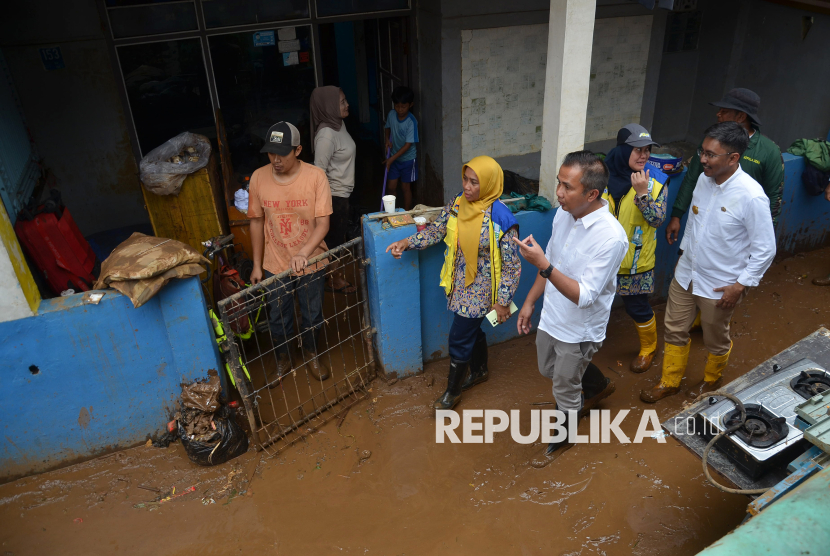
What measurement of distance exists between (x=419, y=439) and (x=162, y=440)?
188cm

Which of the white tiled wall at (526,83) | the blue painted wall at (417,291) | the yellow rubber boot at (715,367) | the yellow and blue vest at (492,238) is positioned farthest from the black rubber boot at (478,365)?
the white tiled wall at (526,83)

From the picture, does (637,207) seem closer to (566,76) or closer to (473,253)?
(566,76)

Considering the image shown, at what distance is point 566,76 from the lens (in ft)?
13.9

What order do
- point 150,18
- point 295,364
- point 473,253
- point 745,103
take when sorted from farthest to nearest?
point 150,18 → point 295,364 → point 745,103 → point 473,253

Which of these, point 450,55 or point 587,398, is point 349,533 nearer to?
point 587,398

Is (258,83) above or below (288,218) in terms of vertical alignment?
above

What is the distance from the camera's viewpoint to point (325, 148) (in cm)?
552

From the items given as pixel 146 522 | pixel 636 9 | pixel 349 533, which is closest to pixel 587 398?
pixel 349 533

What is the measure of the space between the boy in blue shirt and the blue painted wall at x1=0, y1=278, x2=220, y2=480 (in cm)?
368

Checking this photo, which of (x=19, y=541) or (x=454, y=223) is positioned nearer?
(x=19, y=541)

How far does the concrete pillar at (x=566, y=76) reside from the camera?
4.10m

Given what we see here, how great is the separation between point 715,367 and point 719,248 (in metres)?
1.02

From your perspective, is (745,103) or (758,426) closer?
(758,426)

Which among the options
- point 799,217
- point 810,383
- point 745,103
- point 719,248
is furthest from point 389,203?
point 799,217
